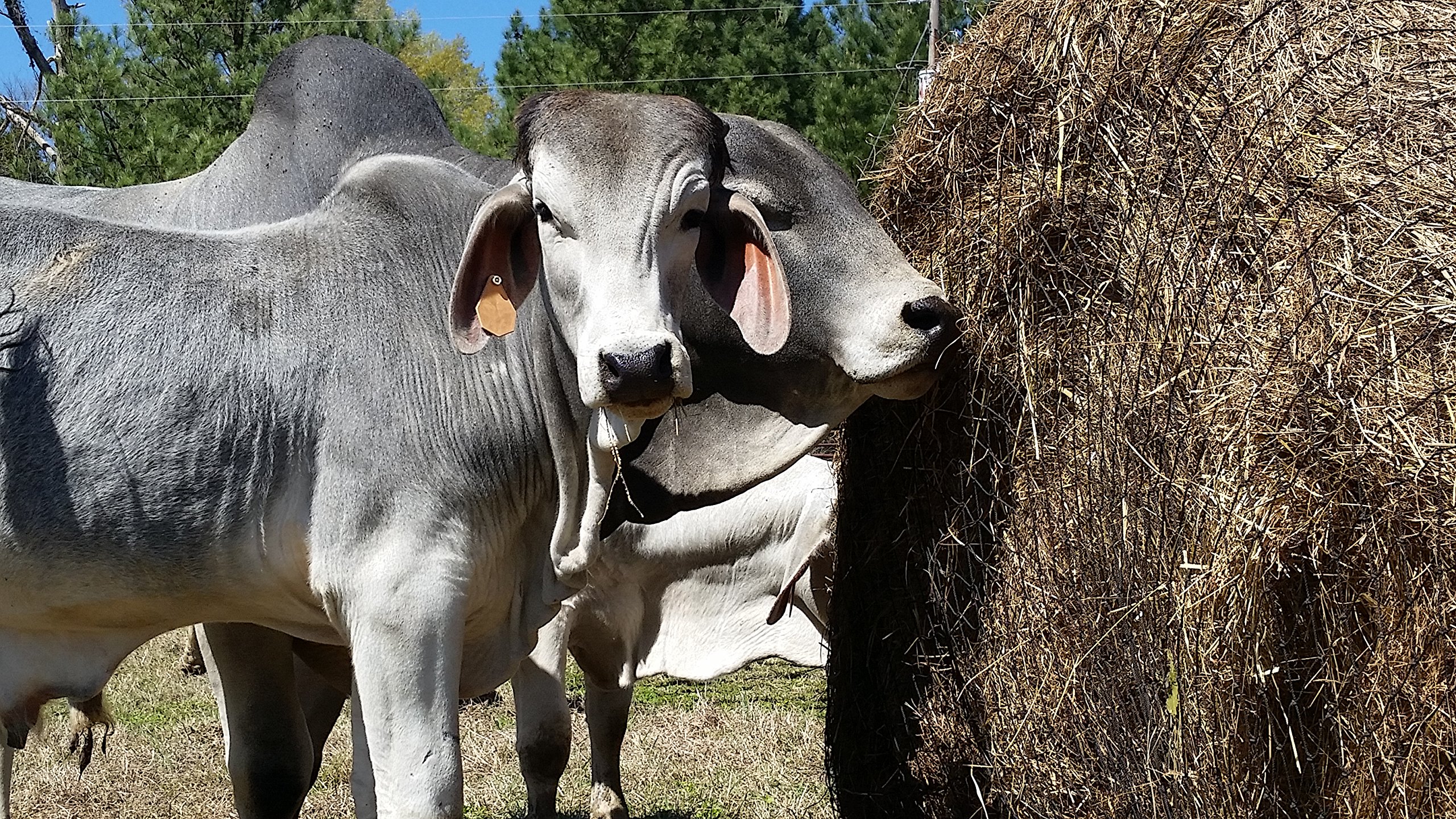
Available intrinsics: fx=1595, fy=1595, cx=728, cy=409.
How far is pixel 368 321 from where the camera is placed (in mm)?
3398

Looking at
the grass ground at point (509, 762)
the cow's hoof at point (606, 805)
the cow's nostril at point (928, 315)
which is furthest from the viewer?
the grass ground at point (509, 762)

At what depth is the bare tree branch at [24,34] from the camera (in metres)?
20.6

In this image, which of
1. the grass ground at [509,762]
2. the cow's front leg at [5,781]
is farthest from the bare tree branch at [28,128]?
the cow's front leg at [5,781]

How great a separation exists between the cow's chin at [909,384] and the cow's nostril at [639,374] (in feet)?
2.52

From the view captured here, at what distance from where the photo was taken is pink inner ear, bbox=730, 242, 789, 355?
322 cm

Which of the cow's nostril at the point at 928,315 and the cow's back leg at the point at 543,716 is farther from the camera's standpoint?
the cow's back leg at the point at 543,716

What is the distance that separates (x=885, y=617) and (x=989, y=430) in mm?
597

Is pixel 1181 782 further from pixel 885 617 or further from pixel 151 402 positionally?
pixel 151 402

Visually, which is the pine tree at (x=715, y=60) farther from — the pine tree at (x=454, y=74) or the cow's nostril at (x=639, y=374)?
the cow's nostril at (x=639, y=374)

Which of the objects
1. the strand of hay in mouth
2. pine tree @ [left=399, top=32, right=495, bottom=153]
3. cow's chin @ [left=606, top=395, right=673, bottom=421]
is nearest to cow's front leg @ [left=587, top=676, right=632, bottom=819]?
the strand of hay in mouth

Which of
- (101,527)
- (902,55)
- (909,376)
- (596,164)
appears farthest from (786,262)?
(902,55)

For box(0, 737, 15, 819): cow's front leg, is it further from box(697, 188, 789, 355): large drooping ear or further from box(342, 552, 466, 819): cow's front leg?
box(697, 188, 789, 355): large drooping ear

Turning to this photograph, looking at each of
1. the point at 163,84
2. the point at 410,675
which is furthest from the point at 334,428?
the point at 163,84

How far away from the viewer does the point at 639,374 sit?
2820 mm
